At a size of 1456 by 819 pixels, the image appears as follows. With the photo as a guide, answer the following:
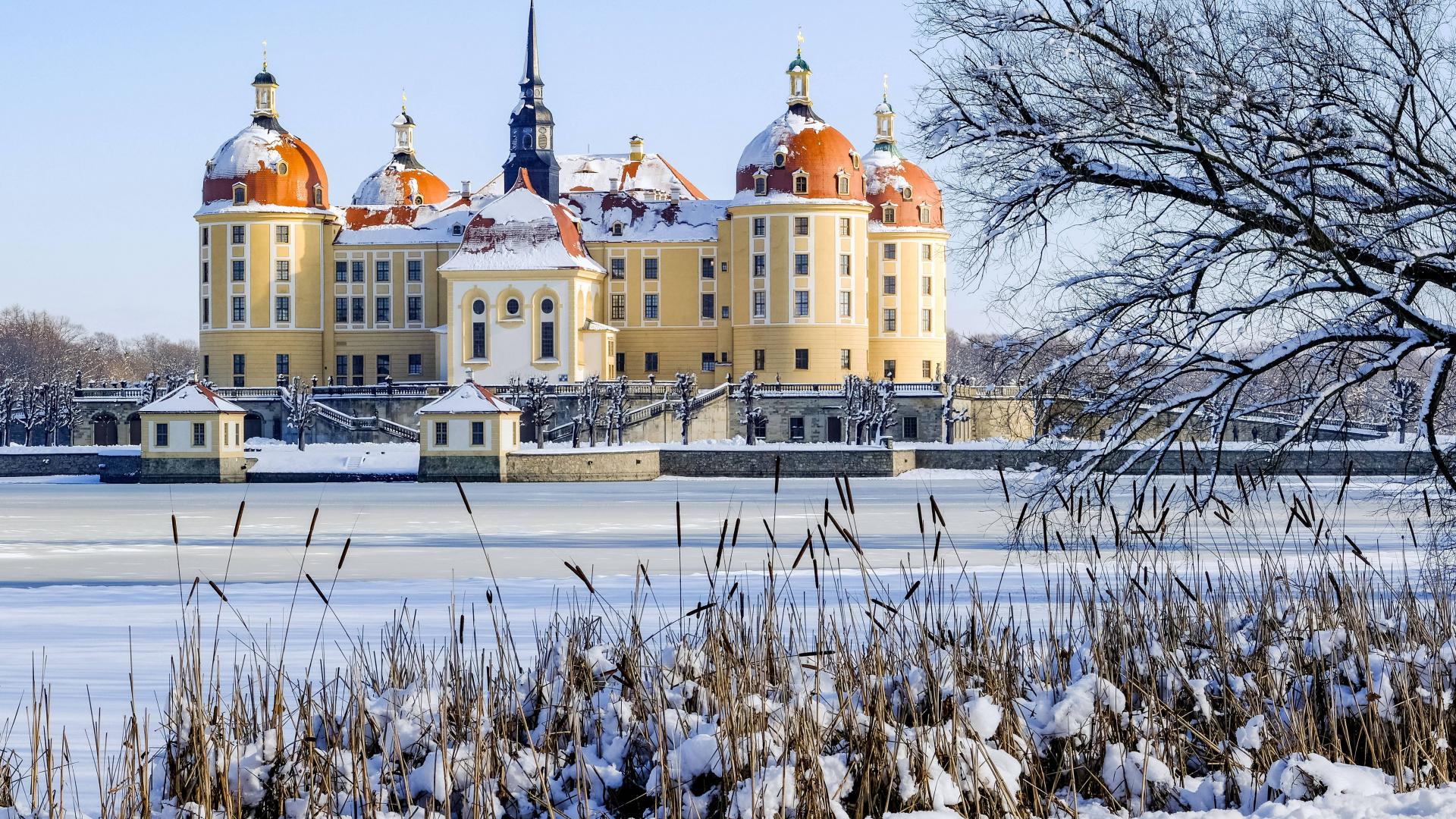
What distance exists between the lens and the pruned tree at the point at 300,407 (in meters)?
47.9

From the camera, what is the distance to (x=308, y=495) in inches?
1282

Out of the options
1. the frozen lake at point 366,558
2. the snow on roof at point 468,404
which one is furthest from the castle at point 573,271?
the frozen lake at point 366,558

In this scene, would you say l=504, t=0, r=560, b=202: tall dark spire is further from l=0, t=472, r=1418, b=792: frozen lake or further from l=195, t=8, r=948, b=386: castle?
l=0, t=472, r=1418, b=792: frozen lake

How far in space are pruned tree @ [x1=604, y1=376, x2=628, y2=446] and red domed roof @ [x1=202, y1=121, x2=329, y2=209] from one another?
15.9 meters

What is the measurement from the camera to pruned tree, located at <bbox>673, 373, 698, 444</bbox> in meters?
47.5

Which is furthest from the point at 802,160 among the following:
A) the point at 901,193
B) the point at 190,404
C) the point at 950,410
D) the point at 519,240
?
the point at 190,404

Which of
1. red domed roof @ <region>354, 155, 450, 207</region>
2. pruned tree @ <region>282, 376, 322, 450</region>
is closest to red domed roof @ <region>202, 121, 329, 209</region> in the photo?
red domed roof @ <region>354, 155, 450, 207</region>

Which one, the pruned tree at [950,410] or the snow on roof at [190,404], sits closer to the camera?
the snow on roof at [190,404]

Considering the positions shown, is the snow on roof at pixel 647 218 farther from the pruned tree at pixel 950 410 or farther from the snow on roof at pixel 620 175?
the pruned tree at pixel 950 410

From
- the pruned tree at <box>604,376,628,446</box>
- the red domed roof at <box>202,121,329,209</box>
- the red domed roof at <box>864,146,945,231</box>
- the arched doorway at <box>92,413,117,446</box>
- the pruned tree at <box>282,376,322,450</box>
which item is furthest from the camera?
the red domed roof at <box>864,146,945,231</box>

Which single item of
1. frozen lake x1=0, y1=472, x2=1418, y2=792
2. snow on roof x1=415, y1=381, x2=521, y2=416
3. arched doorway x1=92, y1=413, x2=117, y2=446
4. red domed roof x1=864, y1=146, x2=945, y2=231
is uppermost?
red domed roof x1=864, y1=146, x2=945, y2=231

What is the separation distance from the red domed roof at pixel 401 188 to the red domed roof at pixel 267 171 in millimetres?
4044

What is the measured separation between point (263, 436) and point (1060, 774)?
49.8 metres

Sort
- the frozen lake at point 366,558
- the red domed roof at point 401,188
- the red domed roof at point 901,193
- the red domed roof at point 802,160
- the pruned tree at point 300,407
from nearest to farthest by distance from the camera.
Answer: the frozen lake at point 366,558, the pruned tree at point 300,407, the red domed roof at point 802,160, the red domed roof at point 901,193, the red domed roof at point 401,188
